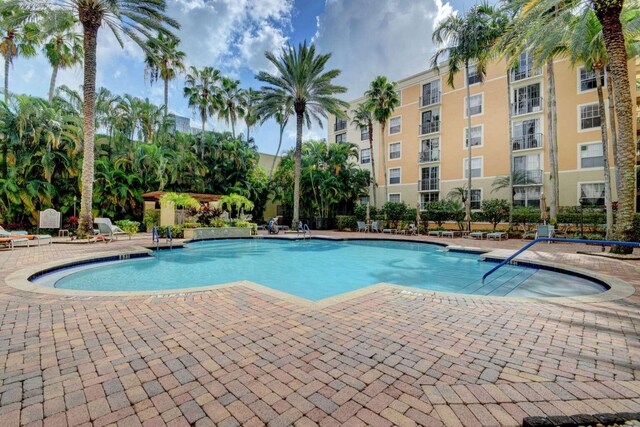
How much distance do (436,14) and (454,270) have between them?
17.6m

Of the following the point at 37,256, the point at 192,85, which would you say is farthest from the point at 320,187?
the point at 37,256

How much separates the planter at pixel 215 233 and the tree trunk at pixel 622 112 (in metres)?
16.8

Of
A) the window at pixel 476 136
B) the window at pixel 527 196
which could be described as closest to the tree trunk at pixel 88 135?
the window at pixel 476 136

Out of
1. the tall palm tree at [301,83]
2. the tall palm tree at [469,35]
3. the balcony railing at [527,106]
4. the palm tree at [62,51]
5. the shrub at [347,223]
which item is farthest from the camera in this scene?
the shrub at [347,223]

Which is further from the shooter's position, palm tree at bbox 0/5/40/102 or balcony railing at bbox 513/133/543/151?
balcony railing at bbox 513/133/543/151

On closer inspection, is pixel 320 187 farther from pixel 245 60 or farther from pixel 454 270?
pixel 454 270

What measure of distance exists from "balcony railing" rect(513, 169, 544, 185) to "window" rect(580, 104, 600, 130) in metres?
3.74

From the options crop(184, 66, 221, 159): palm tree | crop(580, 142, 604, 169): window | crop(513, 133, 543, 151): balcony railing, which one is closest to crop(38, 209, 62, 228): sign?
crop(184, 66, 221, 159): palm tree

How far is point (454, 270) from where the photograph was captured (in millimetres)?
9391

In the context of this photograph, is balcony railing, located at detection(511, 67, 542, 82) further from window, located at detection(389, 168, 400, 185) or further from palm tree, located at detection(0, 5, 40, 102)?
palm tree, located at detection(0, 5, 40, 102)

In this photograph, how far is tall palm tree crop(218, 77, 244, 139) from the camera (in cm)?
2855

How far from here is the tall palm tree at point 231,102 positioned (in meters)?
28.5

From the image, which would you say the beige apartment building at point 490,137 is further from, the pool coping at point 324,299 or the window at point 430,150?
the pool coping at point 324,299

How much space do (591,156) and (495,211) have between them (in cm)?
708
